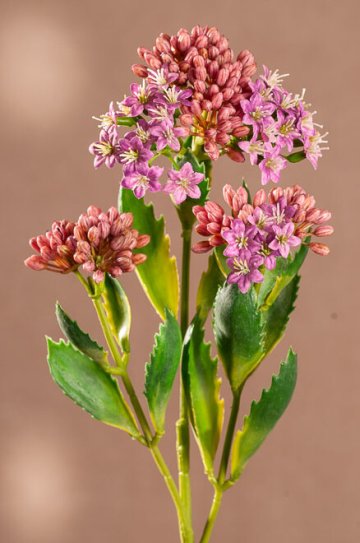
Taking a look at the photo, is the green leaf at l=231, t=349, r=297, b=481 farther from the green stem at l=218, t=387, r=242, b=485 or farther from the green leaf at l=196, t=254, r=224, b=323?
the green leaf at l=196, t=254, r=224, b=323

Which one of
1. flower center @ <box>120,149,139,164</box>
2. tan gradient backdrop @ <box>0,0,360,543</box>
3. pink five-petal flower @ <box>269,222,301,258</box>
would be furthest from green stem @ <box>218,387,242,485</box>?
tan gradient backdrop @ <box>0,0,360,543</box>

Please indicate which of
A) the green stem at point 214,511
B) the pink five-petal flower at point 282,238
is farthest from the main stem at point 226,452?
the pink five-petal flower at point 282,238

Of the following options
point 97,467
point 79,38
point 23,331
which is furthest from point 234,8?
point 97,467

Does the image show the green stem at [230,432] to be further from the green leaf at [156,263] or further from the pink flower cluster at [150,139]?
the pink flower cluster at [150,139]

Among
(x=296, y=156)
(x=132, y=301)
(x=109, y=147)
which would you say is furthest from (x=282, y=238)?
(x=132, y=301)

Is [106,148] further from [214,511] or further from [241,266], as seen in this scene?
[214,511]

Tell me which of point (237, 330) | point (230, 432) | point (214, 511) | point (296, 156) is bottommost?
point (214, 511)
